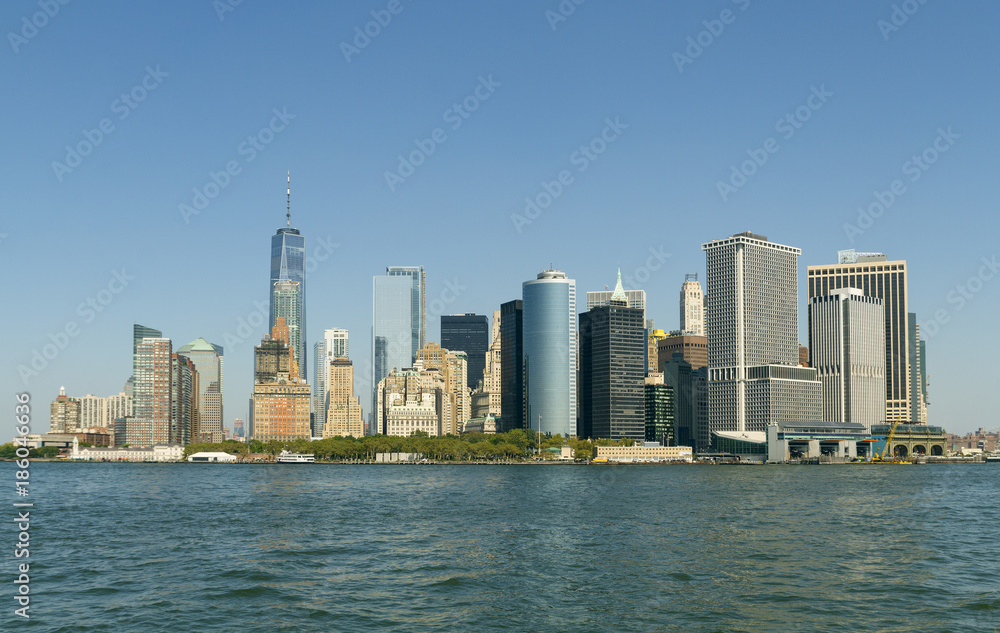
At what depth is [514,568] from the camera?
5984 centimetres

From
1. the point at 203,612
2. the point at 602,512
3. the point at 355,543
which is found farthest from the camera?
the point at 602,512

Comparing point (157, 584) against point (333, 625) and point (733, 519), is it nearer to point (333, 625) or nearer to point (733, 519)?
point (333, 625)

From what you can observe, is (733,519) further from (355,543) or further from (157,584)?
(157,584)

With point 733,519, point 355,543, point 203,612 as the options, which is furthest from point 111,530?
point 733,519

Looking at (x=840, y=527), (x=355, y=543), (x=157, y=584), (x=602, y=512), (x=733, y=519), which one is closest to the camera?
(x=157, y=584)

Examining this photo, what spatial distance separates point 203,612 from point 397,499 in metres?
76.9

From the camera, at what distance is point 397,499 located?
123500 mm

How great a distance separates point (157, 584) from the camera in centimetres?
5459

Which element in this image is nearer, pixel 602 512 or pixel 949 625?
pixel 949 625

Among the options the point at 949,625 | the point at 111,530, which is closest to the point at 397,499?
the point at 111,530

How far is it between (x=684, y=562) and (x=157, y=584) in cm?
3278

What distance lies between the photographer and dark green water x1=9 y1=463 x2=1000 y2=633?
4569 cm

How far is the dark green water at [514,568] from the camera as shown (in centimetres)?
4569

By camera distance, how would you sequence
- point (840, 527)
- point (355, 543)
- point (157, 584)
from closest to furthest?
point (157, 584) → point (355, 543) → point (840, 527)
